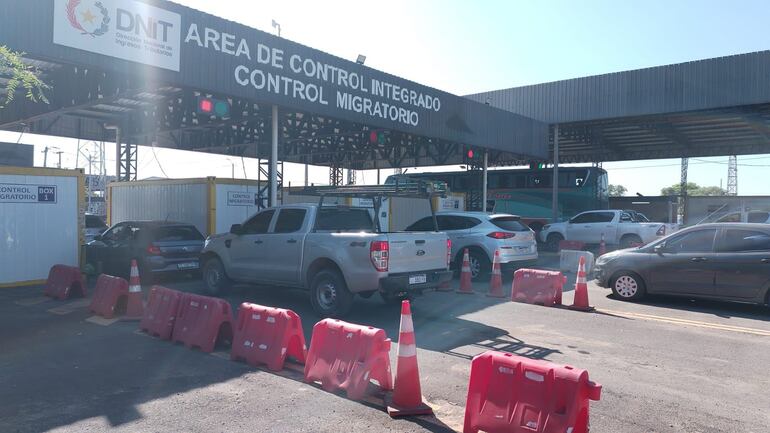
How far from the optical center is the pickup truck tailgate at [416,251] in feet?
27.6

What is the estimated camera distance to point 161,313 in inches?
304

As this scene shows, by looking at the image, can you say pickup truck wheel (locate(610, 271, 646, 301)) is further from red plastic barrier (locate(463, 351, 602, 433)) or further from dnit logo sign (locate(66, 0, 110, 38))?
dnit logo sign (locate(66, 0, 110, 38))

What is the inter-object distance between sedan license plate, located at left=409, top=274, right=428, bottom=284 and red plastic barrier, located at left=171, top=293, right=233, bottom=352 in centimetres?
276

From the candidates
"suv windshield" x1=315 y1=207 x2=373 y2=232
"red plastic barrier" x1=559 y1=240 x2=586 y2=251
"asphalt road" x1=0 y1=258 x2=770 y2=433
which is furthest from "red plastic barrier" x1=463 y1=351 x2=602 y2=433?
"red plastic barrier" x1=559 y1=240 x2=586 y2=251

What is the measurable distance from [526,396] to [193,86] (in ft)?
33.9

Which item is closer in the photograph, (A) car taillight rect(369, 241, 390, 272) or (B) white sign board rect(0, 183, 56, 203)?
(A) car taillight rect(369, 241, 390, 272)

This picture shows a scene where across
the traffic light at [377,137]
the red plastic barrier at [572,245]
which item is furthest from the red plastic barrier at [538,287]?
the traffic light at [377,137]

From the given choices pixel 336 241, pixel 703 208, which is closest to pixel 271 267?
pixel 336 241

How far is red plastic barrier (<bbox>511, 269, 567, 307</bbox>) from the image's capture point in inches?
411

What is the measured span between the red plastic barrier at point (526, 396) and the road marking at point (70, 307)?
7988 mm

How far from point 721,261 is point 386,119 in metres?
9.90

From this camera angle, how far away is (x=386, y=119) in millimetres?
16922

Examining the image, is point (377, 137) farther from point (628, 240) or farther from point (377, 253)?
point (377, 253)

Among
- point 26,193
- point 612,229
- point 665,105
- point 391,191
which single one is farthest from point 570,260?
point 26,193
